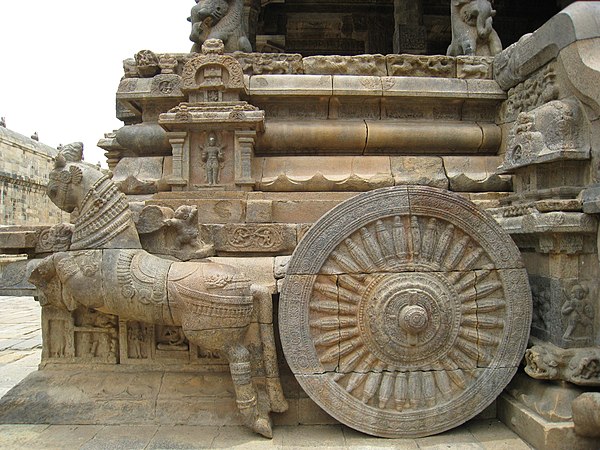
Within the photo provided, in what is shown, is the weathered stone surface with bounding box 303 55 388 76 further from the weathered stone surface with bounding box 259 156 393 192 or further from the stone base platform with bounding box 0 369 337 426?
the stone base platform with bounding box 0 369 337 426

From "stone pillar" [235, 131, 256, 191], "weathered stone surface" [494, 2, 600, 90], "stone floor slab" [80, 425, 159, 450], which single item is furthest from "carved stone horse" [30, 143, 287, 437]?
"weathered stone surface" [494, 2, 600, 90]

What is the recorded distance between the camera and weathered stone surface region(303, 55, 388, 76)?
200 inches

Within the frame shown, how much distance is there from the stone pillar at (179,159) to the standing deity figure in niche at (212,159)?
0.67 feet

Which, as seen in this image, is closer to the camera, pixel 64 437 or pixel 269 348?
pixel 64 437

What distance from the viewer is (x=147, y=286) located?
3342 millimetres

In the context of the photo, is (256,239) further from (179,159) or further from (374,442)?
(374,442)

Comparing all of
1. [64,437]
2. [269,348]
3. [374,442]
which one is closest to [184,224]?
[269,348]

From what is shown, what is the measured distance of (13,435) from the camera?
3342 millimetres

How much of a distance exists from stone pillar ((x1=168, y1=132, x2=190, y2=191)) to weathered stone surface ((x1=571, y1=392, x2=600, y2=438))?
11.7ft

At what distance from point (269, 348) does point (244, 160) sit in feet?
6.04

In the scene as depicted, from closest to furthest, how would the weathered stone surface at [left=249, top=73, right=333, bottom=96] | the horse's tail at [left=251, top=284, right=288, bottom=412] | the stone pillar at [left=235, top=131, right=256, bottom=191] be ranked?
the horse's tail at [left=251, top=284, right=288, bottom=412] < the stone pillar at [left=235, top=131, right=256, bottom=191] < the weathered stone surface at [left=249, top=73, right=333, bottom=96]

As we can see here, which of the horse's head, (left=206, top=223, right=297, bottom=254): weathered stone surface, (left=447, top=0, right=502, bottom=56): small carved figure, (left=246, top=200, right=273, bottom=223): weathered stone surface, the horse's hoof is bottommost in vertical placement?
the horse's hoof

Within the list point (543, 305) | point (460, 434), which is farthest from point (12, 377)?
point (543, 305)

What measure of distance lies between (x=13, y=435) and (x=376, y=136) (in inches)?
157
